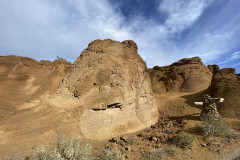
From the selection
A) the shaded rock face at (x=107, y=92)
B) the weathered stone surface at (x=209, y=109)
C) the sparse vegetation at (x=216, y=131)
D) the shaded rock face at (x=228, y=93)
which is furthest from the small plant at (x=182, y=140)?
the shaded rock face at (x=228, y=93)

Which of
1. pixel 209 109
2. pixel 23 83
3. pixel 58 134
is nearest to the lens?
pixel 58 134

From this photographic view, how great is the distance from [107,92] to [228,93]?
8.23 metres

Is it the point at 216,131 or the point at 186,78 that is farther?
the point at 186,78

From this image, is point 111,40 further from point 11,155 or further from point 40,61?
point 11,155

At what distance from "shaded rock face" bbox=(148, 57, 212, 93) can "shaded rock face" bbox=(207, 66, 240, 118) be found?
5603 millimetres

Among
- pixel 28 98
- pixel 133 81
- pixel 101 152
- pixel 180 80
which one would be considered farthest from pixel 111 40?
pixel 180 80

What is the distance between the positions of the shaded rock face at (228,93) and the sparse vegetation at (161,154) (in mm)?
5615

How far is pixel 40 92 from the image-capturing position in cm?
630

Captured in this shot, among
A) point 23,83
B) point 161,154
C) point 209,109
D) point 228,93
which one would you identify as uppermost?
point 23,83

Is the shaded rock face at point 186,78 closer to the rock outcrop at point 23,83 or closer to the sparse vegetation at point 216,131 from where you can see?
the sparse vegetation at point 216,131

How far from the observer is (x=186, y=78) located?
Result: 16422mm

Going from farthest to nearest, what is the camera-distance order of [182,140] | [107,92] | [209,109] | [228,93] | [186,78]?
[186,78], [228,93], [209,109], [107,92], [182,140]

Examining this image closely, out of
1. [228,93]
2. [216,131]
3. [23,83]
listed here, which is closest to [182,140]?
[216,131]

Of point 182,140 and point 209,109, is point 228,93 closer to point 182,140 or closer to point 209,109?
point 209,109
